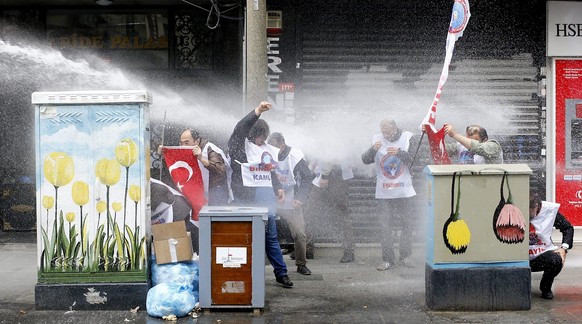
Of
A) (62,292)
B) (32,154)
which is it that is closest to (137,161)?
(62,292)

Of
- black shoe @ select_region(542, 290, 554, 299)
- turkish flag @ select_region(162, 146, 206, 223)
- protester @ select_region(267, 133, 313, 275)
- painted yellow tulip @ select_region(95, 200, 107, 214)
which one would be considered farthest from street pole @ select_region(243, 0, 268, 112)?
black shoe @ select_region(542, 290, 554, 299)

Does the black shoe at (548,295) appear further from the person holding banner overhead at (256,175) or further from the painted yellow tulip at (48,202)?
the painted yellow tulip at (48,202)

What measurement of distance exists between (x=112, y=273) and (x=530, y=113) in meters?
6.69

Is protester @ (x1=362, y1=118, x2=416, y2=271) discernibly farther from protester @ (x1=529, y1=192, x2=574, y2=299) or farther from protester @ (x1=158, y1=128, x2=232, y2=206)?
protester @ (x1=529, y1=192, x2=574, y2=299)

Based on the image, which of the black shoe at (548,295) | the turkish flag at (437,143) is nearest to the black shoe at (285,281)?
the turkish flag at (437,143)

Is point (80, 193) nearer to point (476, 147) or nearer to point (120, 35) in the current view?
point (476, 147)

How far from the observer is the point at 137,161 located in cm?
664

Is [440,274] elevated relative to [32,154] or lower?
lower

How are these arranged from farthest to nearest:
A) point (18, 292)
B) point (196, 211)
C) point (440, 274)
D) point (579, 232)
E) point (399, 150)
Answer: point (579, 232)
point (399, 150)
point (196, 211)
point (18, 292)
point (440, 274)

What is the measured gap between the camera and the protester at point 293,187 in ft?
28.1

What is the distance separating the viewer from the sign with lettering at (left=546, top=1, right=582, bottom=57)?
10.4 m

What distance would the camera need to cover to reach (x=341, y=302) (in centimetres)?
712

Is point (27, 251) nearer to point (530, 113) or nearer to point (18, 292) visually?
→ point (18, 292)

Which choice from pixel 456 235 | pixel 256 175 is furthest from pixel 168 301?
pixel 456 235
